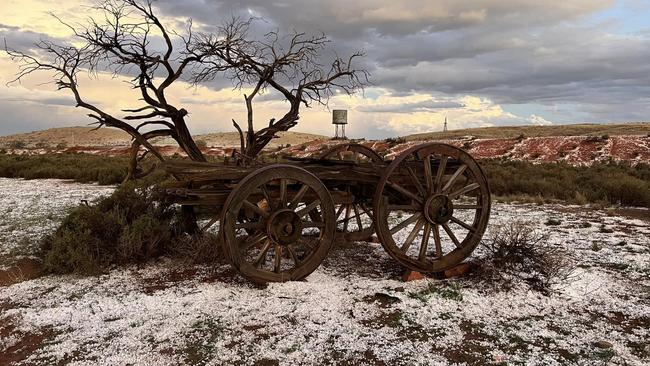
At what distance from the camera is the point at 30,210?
10.0 meters

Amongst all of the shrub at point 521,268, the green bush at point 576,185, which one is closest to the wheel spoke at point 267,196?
the shrub at point 521,268

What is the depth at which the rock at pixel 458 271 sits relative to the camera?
5724 mm

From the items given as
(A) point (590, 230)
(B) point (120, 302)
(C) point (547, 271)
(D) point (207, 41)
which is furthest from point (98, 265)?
(A) point (590, 230)

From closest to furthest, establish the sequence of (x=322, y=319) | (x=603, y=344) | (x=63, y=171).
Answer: (x=603, y=344)
(x=322, y=319)
(x=63, y=171)

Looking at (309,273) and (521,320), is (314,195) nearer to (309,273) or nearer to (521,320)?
(309,273)

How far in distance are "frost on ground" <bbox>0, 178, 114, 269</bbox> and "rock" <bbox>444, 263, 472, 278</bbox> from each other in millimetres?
5738

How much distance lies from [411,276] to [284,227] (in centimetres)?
166

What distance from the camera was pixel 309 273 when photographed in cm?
532

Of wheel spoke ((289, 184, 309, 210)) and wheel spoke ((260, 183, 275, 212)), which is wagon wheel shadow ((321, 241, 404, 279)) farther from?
wheel spoke ((260, 183, 275, 212))

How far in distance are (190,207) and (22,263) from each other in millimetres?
2295

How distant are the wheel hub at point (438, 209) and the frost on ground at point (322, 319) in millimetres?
742

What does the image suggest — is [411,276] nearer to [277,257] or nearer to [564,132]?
[277,257]

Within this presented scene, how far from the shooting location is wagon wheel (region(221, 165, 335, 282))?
15.8 feet

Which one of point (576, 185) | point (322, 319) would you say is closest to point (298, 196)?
point (322, 319)
